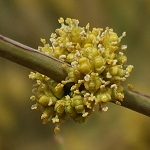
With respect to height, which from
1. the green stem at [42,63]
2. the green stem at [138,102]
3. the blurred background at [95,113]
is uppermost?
the blurred background at [95,113]

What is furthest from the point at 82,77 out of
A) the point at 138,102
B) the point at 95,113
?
the point at 95,113

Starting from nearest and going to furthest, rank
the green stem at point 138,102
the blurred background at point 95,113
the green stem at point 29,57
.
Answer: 1. the green stem at point 29,57
2. the green stem at point 138,102
3. the blurred background at point 95,113

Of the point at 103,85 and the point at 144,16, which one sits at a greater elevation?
the point at 144,16

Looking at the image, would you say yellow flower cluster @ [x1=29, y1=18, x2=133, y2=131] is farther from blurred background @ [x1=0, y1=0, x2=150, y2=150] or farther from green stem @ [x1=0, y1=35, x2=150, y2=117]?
blurred background @ [x1=0, y1=0, x2=150, y2=150]

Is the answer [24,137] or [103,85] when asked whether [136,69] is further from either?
[103,85]

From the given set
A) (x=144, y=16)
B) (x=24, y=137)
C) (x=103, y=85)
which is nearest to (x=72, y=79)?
(x=103, y=85)

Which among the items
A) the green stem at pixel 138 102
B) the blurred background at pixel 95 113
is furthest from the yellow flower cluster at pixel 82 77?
the blurred background at pixel 95 113

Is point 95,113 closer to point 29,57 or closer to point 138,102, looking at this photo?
point 138,102

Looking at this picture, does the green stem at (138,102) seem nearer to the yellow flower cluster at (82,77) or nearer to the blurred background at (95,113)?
the yellow flower cluster at (82,77)
